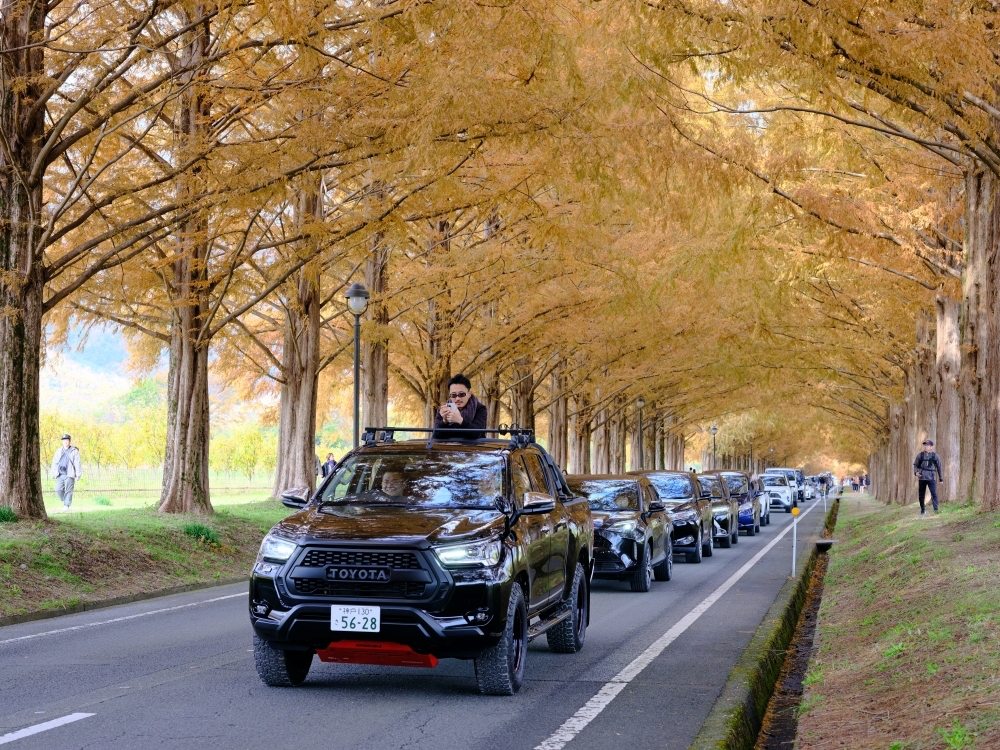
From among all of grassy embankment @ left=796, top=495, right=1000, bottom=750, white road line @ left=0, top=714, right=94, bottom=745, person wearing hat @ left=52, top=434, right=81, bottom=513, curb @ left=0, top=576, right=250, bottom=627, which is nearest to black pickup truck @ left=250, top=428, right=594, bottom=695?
white road line @ left=0, top=714, right=94, bottom=745

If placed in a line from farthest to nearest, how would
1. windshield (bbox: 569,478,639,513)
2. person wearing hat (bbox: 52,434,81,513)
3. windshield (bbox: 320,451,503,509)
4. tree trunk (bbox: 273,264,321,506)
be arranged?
tree trunk (bbox: 273,264,321,506)
person wearing hat (bbox: 52,434,81,513)
windshield (bbox: 569,478,639,513)
windshield (bbox: 320,451,503,509)

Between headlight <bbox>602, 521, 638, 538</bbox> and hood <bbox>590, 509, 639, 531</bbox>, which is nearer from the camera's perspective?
headlight <bbox>602, 521, 638, 538</bbox>

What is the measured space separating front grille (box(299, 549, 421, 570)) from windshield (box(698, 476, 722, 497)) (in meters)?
21.6

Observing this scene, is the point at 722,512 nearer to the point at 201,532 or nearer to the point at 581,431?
the point at 201,532

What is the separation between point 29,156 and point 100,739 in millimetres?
11577

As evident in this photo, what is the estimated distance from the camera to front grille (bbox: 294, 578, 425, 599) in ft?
25.1

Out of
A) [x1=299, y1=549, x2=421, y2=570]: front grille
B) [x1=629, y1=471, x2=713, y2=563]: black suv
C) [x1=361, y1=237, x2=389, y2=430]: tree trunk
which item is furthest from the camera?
[x1=361, y1=237, x2=389, y2=430]: tree trunk

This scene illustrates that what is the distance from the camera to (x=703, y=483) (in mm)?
29156

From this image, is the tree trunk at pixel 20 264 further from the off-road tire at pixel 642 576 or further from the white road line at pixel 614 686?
the white road line at pixel 614 686

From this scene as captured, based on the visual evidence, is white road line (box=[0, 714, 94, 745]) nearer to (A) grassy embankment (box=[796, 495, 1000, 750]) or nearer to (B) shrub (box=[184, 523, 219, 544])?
(A) grassy embankment (box=[796, 495, 1000, 750])

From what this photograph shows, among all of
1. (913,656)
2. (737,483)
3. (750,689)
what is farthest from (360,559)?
(737,483)

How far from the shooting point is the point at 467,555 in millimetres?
7754

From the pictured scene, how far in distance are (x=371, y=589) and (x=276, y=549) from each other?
2.43 feet

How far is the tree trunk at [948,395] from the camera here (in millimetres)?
25109
